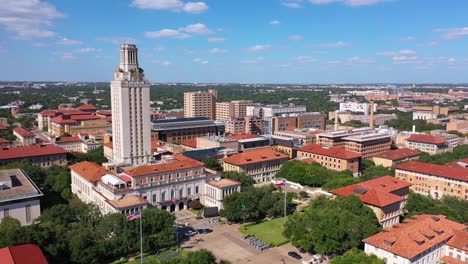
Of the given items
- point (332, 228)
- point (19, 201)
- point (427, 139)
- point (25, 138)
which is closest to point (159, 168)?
point (19, 201)

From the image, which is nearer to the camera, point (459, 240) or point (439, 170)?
point (459, 240)

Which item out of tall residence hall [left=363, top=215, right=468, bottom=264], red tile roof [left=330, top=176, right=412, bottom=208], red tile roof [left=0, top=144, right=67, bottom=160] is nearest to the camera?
tall residence hall [left=363, top=215, right=468, bottom=264]

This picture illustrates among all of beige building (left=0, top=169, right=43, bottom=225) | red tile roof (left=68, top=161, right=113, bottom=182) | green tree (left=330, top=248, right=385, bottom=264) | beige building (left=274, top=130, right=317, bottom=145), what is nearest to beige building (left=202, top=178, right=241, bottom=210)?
red tile roof (left=68, top=161, right=113, bottom=182)

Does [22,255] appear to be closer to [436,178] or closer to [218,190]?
[218,190]

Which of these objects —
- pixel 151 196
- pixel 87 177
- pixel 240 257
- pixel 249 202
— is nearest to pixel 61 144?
pixel 87 177

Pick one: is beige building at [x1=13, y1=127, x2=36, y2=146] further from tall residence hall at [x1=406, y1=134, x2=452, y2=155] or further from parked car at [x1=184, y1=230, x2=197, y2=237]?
tall residence hall at [x1=406, y1=134, x2=452, y2=155]

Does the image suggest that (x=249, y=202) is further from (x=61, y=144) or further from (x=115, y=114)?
(x=61, y=144)

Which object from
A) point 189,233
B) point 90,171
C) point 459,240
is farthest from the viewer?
point 90,171

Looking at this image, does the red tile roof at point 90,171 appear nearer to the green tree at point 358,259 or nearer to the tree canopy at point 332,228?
the tree canopy at point 332,228
